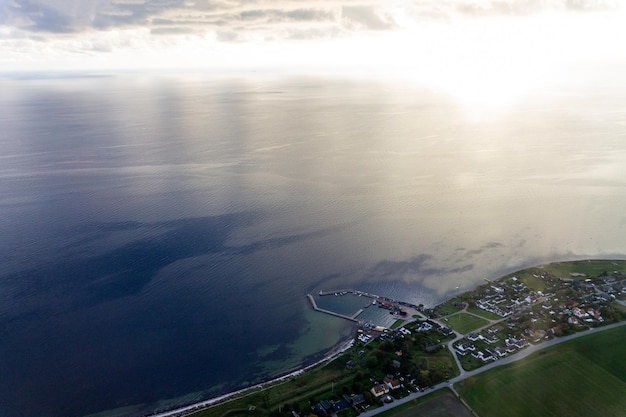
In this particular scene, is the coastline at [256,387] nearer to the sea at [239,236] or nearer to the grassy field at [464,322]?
the sea at [239,236]

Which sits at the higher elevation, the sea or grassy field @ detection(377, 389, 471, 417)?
the sea

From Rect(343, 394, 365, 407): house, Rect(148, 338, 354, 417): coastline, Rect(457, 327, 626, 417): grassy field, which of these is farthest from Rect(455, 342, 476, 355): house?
Rect(343, 394, 365, 407): house

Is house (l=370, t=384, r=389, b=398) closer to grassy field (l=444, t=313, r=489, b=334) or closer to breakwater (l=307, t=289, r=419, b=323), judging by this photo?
breakwater (l=307, t=289, r=419, b=323)

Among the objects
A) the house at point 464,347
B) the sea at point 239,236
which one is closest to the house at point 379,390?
the sea at point 239,236

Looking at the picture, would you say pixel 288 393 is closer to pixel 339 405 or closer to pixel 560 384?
pixel 339 405

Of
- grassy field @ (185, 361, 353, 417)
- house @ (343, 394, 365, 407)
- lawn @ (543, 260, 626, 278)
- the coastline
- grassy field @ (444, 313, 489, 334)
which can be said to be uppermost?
lawn @ (543, 260, 626, 278)

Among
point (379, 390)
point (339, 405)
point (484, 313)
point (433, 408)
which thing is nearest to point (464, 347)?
point (484, 313)
